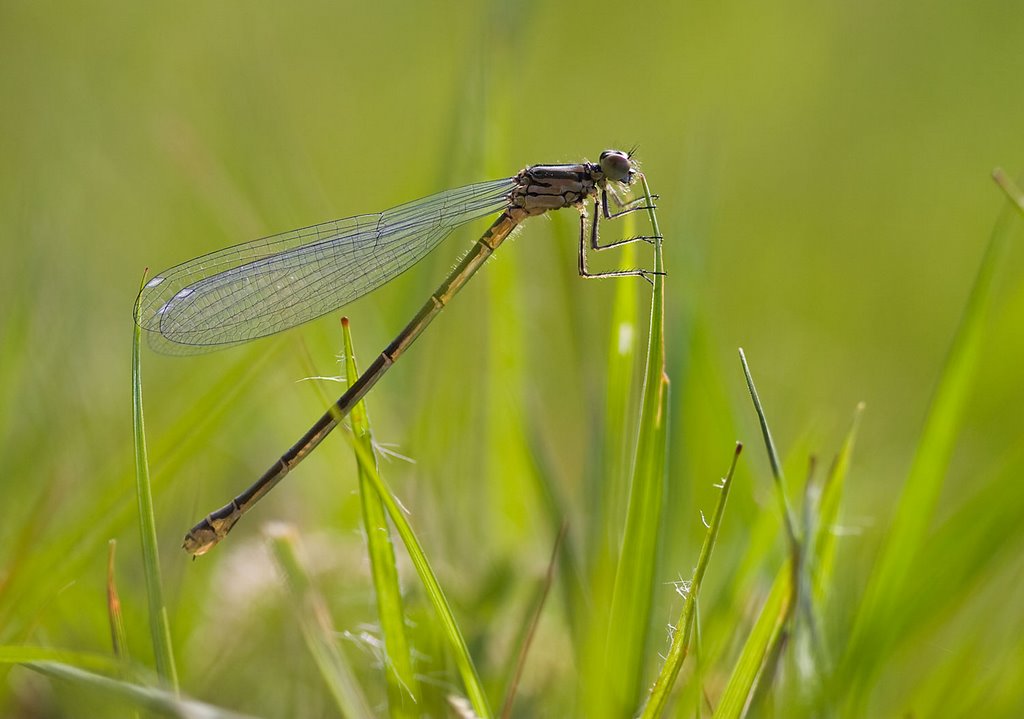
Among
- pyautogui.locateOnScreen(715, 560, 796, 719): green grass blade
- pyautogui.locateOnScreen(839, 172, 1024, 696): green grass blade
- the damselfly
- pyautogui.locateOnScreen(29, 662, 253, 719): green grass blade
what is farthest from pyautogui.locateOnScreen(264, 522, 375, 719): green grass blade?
pyautogui.locateOnScreen(839, 172, 1024, 696): green grass blade

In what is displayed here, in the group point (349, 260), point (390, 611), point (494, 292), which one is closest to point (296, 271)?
point (349, 260)

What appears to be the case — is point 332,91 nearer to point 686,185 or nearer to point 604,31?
point 604,31

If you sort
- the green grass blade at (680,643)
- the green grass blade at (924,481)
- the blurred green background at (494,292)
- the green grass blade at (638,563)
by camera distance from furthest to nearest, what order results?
1. the blurred green background at (494,292)
2. the green grass blade at (924,481)
3. the green grass blade at (638,563)
4. the green grass blade at (680,643)

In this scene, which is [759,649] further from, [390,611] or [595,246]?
[595,246]

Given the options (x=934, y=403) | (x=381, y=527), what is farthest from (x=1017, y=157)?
(x=381, y=527)

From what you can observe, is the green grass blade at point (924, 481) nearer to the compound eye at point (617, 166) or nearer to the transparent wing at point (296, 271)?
the compound eye at point (617, 166)

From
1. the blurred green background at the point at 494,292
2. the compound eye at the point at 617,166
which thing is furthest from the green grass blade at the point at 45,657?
the compound eye at the point at 617,166
